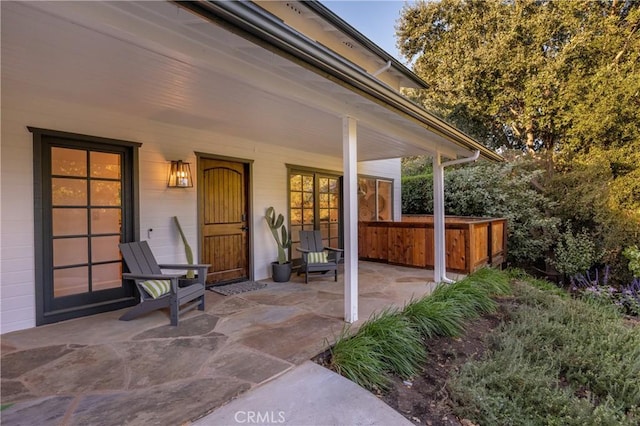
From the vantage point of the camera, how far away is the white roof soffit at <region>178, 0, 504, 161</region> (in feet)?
5.32

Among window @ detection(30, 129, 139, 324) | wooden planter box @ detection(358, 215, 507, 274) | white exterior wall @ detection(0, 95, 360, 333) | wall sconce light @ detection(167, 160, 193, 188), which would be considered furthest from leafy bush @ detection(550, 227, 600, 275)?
window @ detection(30, 129, 139, 324)

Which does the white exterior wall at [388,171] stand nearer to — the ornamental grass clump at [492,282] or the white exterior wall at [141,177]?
the white exterior wall at [141,177]

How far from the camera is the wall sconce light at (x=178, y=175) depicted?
14.4 feet

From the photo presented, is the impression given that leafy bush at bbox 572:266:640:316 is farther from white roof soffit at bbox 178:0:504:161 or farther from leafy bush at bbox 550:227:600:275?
white roof soffit at bbox 178:0:504:161

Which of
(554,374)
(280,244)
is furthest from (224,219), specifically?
(554,374)

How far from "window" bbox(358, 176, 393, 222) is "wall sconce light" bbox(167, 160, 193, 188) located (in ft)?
15.2

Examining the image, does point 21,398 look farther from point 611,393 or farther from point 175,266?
point 611,393

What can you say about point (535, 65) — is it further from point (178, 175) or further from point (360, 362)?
point (360, 362)

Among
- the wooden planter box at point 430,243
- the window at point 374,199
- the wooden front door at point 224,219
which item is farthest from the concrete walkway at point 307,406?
the window at point 374,199

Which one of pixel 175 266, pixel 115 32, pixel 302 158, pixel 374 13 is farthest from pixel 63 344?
pixel 374 13

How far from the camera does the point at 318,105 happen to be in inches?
120

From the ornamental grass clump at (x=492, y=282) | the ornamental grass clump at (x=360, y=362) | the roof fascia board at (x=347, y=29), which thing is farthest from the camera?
the roof fascia board at (x=347, y=29)

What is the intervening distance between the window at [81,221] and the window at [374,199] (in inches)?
214

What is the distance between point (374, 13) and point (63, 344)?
34.5ft
